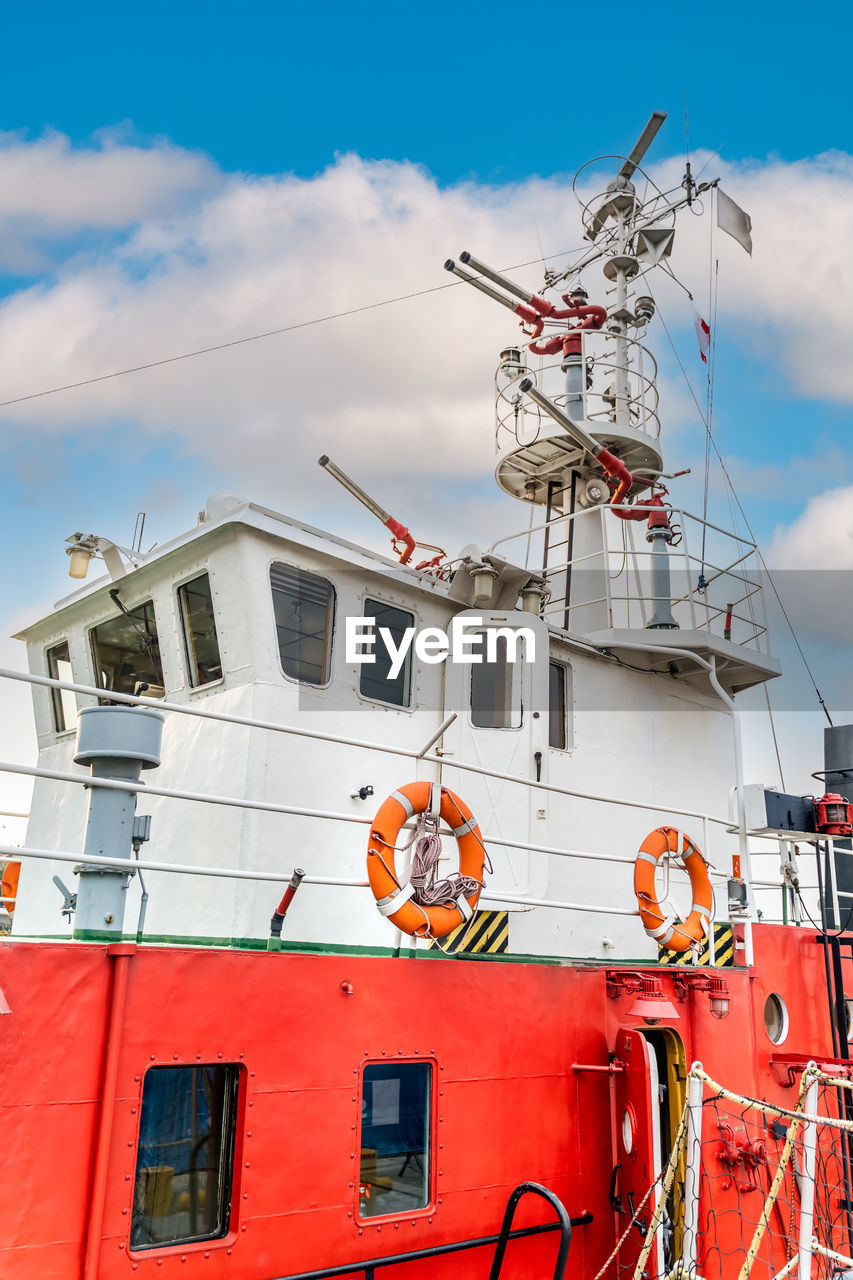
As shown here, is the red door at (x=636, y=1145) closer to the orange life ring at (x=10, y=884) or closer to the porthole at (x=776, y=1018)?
the porthole at (x=776, y=1018)

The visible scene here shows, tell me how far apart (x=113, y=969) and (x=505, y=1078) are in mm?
2824

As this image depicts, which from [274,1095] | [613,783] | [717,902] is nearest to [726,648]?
[613,783]

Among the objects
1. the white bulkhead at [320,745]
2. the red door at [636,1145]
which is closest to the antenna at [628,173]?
the white bulkhead at [320,745]

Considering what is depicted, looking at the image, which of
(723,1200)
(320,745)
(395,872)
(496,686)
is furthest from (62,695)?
(723,1200)

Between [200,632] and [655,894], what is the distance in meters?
4.13

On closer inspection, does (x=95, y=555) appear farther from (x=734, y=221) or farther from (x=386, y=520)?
(x=734, y=221)

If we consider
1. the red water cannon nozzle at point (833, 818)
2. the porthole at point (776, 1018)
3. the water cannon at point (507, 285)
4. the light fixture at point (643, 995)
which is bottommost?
the porthole at point (776, 1018)

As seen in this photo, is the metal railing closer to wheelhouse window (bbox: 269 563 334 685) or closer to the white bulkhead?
the white bulkhead

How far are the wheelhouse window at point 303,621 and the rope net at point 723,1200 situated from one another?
3.98m

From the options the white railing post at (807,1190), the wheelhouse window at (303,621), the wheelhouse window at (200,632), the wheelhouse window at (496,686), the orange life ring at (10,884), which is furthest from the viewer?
the orange life ring at (10,884)

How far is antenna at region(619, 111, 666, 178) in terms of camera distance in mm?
13320

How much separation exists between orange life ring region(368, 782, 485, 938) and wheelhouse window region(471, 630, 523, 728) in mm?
2633

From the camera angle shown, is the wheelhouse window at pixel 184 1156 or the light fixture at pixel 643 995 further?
the light fixture at pixel 643 995

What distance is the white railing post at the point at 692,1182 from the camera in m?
6.38
